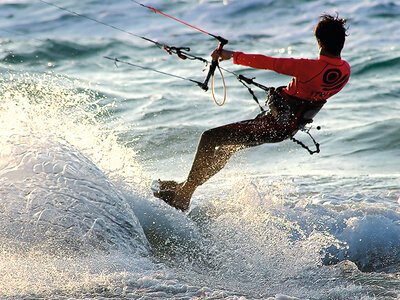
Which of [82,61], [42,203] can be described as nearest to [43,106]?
[42,203]

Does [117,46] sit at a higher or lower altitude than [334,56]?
lower

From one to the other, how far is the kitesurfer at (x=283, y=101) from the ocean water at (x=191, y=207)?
71 centimetres

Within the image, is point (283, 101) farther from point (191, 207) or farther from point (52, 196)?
point (52, 196)

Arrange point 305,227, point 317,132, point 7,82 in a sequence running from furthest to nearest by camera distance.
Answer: point 7,82 → point 317,132 → point 305,227

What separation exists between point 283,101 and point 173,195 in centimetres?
A: 153

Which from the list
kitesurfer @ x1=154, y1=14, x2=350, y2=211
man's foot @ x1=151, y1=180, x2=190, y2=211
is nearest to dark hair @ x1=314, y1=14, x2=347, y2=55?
kitesurfer @ x1=154, y1=14, x2=350, y2=211

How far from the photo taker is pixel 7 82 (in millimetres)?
11602

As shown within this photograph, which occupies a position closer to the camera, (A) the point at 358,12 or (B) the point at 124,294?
(B) the point at 124,294

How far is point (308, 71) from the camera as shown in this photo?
4.99m

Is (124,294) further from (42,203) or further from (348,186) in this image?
(348,186)

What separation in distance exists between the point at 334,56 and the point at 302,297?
2.08 meters

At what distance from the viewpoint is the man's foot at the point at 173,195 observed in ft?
19.4

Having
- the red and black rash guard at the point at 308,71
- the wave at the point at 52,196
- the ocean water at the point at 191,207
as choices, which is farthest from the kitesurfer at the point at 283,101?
the wave at the point at 52,196

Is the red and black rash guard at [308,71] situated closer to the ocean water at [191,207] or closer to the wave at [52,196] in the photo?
the ocean water at [191,207]
